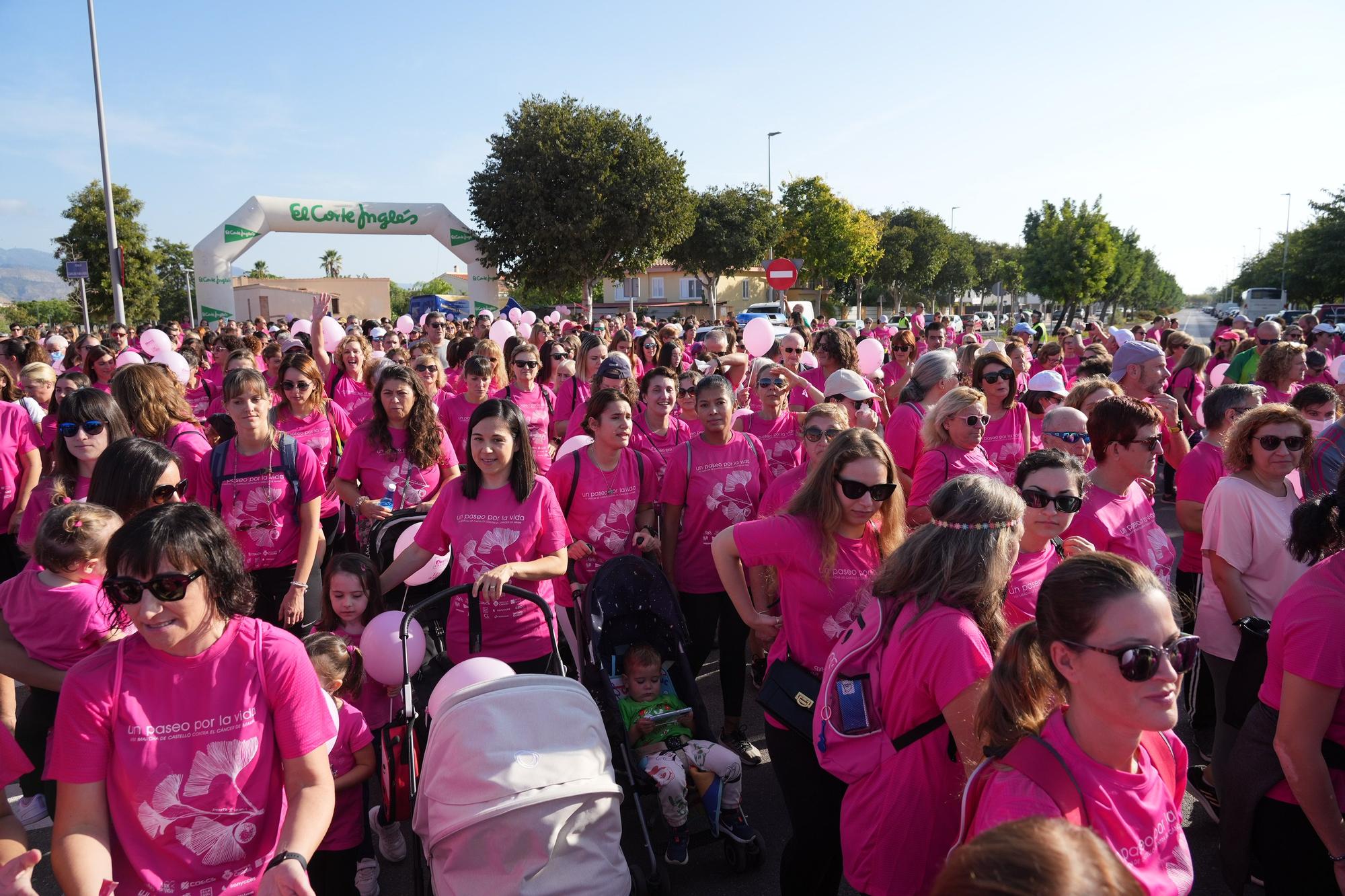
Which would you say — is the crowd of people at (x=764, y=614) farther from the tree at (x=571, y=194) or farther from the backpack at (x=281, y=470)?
the tree at (x=571, y=194)

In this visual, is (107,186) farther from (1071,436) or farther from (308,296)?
(308,296)

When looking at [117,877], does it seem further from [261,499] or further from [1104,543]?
[1104,543]

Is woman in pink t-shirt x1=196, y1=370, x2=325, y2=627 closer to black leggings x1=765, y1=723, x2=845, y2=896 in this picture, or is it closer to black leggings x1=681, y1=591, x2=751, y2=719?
black leggings x1=681, y1=591, x2=751, y2=719

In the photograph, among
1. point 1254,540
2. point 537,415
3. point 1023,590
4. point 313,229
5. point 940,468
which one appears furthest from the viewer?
point 313,229

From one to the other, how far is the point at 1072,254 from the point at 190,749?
45966 mm

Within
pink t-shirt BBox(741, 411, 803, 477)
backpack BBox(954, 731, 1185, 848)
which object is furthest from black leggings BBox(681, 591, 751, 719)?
backpack BBox(954, 731, 1185, 848)

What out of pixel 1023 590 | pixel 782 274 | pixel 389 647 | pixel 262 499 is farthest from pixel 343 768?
pixel 782 274

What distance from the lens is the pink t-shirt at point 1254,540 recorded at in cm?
333

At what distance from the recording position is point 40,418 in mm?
6180

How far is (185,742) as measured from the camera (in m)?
2.04

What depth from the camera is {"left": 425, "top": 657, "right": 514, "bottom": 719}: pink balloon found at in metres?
2.79

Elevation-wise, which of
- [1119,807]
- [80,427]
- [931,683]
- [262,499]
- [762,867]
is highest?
[80,427]

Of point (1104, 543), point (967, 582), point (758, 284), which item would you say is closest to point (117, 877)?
point (967, 582)

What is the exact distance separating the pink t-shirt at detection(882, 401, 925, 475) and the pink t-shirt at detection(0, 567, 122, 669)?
394cm
